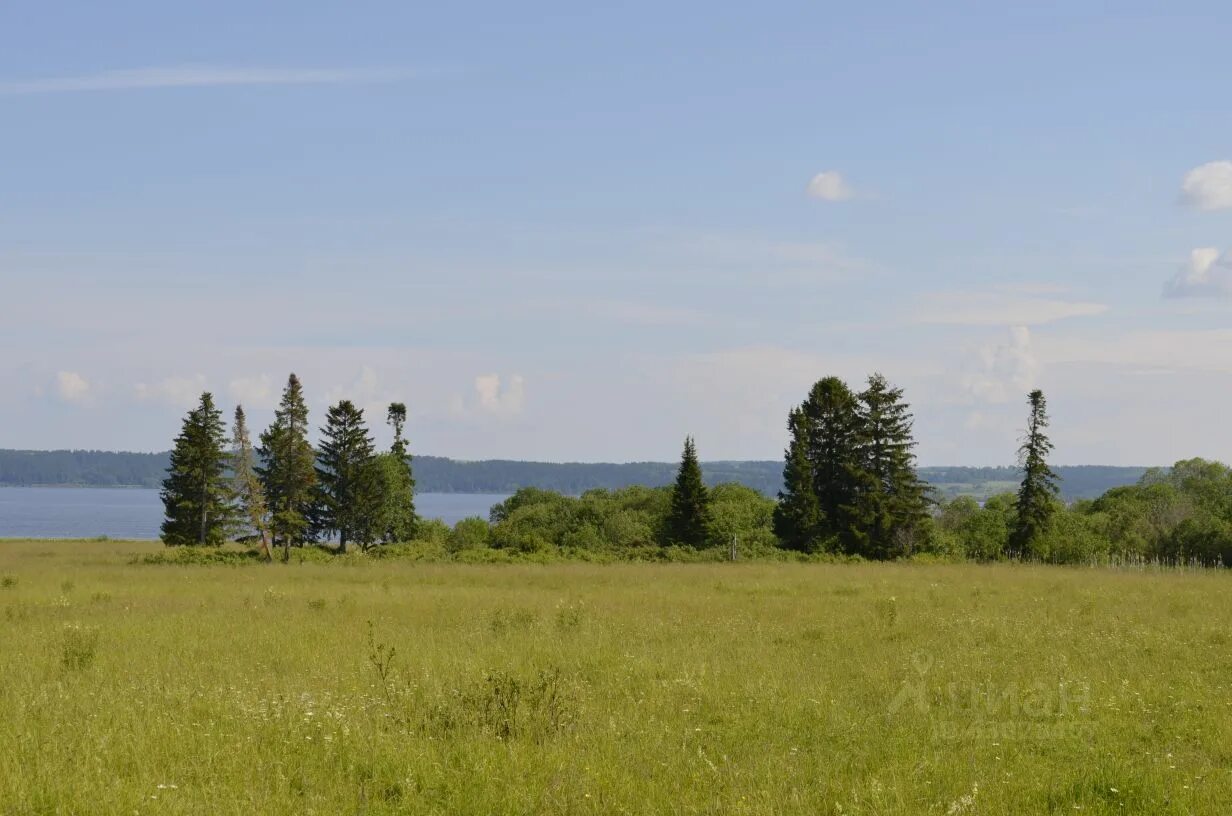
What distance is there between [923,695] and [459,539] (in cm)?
6204

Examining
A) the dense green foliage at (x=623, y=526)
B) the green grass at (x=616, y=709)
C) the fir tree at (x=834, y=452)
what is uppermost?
the fir tree at (x=834, y=452)

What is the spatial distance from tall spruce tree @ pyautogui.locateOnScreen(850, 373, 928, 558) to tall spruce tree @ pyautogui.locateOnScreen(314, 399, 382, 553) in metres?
37.6

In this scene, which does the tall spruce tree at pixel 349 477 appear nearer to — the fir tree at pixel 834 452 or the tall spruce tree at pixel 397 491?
the tall spruce tree at pixel 397 491

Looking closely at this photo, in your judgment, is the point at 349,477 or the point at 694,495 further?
the point at 349,477

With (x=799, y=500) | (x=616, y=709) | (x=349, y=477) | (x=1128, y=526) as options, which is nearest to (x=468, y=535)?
(x=349, y=477)

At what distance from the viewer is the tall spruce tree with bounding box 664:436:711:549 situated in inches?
2501

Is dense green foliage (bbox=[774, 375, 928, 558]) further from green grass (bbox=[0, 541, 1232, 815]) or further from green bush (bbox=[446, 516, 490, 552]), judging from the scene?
green grass (bbox=[0, 541, 1232, 815])

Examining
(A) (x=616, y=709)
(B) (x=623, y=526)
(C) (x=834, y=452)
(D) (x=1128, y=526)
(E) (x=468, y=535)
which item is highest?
(C) (x=834, y=452)

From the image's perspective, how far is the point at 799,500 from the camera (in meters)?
59.8

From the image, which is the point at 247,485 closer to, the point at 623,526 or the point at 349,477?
the point at 349,477

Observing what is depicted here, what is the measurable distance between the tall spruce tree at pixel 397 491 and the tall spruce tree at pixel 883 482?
42.7m

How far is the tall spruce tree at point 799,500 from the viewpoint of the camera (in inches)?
2327

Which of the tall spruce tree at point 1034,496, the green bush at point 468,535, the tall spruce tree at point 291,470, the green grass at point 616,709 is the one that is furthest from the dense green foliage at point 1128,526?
the tall spruce tree at point 291,470

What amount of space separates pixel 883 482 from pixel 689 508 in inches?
504
